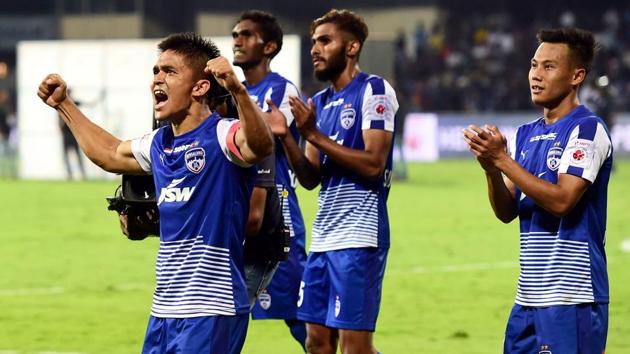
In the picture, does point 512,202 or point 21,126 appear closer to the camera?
point 512,202

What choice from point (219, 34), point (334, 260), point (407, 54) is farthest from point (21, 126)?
point (334, 260)

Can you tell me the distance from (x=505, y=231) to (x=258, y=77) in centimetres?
1001

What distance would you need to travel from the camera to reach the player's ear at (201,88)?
17.2ft

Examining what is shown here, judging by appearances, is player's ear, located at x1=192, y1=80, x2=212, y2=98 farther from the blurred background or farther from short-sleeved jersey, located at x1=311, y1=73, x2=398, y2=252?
the blurred background

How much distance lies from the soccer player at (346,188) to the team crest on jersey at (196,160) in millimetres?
1784

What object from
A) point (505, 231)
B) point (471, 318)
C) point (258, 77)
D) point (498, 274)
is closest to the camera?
point (258, 77)

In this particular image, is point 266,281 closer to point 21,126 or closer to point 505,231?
point 505,231

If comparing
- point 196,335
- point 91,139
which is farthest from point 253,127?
point 91,139

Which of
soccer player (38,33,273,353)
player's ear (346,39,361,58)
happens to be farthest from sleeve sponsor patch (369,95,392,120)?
soccer player (38,33,273,353)

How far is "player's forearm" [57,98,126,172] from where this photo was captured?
18.2ft

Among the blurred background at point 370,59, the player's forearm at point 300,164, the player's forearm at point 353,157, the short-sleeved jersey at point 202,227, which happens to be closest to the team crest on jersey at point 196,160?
the short-sleeved jersey at point 202,227

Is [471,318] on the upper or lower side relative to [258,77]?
lower

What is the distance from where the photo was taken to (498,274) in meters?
13.4

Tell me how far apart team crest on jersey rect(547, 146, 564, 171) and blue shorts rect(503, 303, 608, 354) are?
0.59 m
